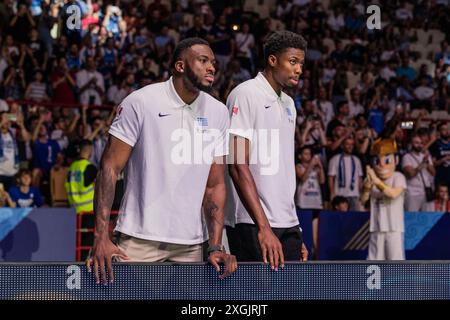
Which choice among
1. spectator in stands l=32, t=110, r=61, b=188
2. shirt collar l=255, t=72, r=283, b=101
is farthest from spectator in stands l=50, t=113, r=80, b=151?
shirt collar l=255, t=72, r=283, b=101

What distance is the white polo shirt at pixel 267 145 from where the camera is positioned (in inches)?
242

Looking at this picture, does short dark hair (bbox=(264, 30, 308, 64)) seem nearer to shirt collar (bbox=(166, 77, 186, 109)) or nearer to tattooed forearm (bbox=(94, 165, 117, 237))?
shirt collar (bbox=(166, 77, 186, 109))

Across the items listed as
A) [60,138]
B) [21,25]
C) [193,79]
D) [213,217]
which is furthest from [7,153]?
[213,217]

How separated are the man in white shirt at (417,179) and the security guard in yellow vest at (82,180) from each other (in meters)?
4.42

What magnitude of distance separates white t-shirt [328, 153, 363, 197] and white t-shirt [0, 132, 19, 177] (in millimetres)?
4121

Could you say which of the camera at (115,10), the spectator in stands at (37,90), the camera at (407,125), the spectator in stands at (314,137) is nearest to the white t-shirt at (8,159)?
the spectator in stands at (37,90)

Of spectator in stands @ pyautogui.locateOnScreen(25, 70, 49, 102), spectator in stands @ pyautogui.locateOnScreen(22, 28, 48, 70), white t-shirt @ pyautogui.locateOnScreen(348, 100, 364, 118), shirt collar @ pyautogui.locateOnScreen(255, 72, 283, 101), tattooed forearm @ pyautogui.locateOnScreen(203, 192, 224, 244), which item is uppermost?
spectator in stands @ pyautogui.locateOnScreen(22, 28, 48, 70)

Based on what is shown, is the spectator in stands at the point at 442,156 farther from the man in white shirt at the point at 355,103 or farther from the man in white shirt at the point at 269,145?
the man in white shirt at the point at 269,145

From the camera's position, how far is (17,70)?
15.6m

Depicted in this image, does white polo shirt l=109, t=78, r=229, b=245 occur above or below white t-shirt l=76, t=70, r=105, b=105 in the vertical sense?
below

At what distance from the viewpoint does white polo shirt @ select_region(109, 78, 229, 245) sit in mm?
5555

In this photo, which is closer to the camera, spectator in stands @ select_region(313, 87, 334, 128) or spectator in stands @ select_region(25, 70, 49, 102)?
spectator in stands @ select_region(25, 70, 49, 102)

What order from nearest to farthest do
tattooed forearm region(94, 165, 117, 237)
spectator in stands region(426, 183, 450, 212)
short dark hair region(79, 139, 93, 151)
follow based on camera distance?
1. tattooed forearm region(94, 165, 117, 237)
2. short dark hair region(79, 139, 93, 151)
3. spectator in stands region(426, 183, 450, 212)
